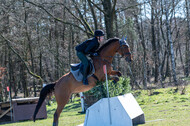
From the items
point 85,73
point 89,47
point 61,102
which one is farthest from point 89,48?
point 61,102

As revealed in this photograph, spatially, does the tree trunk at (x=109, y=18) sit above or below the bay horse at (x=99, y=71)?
above

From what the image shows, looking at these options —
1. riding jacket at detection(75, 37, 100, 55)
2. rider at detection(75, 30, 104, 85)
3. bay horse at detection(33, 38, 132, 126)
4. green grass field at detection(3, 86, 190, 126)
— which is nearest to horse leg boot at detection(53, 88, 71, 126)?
bay horse at detection(33, 38, 132, 126)

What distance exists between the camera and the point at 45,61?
104ft

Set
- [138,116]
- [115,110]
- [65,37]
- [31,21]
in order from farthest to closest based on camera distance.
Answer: [65,37] → [31,21] → [138,116] → [115,110]

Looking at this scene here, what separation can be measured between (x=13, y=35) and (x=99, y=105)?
16.8 metres

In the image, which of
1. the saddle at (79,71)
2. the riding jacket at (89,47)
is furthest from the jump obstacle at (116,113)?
the riding jacket at (89,47)

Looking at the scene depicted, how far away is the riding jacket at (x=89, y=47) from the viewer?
6.80 m

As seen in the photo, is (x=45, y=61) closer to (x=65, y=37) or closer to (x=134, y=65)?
(x=65, y=37)

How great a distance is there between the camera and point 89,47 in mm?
6812

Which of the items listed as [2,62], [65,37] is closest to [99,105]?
[65,37]

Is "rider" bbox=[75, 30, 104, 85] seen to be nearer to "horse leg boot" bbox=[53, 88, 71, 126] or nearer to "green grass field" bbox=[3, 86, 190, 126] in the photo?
"horse leg boot" bbox=[53, 88, 71, 126]

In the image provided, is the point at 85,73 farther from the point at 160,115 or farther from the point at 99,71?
the point at 160,115

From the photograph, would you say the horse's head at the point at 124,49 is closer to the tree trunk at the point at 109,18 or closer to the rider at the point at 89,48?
the rider at the point at 89,48

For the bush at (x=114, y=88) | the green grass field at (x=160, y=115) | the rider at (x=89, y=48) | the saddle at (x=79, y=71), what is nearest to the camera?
the rider at (x=89, y=48)
